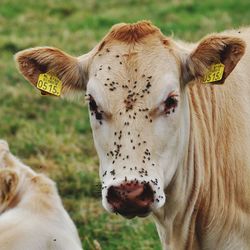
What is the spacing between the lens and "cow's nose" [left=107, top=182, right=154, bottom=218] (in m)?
5.45

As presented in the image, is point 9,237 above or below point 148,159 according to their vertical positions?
below

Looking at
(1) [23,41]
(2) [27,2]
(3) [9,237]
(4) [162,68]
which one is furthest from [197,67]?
(2) [27,2]

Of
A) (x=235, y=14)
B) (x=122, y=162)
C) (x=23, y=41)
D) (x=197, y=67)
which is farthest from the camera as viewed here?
(x=235, y=14)

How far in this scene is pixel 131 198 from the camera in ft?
17.9

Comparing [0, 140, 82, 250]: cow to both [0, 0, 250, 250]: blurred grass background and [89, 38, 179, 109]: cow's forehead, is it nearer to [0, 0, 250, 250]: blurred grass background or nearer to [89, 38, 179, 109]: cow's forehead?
[0, 0, 250, 250]: blurred grass background

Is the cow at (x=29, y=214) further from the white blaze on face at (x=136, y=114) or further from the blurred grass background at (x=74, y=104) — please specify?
the blurred grass background at (x=74, y=104)

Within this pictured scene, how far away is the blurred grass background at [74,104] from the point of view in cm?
827

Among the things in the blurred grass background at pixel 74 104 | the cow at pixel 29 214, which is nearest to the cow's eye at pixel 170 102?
the blurred grass background at pixel 74 104

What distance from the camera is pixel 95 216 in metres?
8.47

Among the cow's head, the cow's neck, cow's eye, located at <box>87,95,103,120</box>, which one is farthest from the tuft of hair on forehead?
the cow's neck

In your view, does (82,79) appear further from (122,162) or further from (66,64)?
(122,162)

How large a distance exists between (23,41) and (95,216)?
604cm

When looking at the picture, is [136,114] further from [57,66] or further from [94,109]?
[57,66]

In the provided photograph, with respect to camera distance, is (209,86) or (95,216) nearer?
(209,86)
